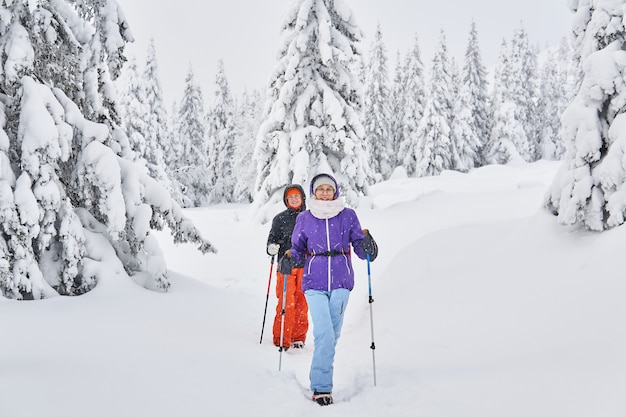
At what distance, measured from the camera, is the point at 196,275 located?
12906mm

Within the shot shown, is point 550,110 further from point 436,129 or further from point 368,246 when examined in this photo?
point 368,246

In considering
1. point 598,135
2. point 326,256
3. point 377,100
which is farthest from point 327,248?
point 377,100

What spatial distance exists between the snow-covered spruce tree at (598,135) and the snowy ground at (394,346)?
0.37m

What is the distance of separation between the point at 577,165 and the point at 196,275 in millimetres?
9676

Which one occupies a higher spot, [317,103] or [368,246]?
[317,103]

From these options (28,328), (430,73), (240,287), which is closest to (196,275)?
(240,287)

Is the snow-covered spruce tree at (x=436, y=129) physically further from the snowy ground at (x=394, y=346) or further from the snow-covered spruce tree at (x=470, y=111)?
the snowy ground at (x=394, y=346)

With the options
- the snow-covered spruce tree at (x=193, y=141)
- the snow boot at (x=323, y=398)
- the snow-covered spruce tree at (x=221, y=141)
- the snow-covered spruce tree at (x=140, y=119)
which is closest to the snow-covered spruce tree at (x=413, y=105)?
the snow-covered spruce tree at (x=221, y=141)

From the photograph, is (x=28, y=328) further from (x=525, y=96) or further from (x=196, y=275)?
(x=525, y=96)

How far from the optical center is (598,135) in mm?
6672

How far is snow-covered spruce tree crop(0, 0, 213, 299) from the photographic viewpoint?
5.75 metres

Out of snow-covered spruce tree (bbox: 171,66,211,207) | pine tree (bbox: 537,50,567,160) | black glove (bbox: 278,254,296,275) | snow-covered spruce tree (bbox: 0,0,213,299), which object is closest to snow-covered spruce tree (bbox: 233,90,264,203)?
snow-covered spruce tree (bbox: 171,66,211,207)

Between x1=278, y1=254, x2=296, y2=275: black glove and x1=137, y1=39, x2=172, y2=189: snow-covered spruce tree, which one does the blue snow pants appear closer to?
x1=278, y1=254, x2=296, y2=275: black glove

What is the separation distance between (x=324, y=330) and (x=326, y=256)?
80cm
